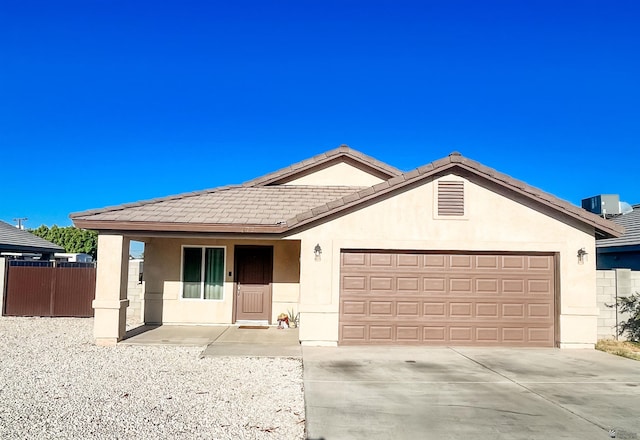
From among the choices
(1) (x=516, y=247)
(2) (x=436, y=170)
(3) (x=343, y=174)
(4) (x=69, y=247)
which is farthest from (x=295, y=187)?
(4) (x=69, y=247)

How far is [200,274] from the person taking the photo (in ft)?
45.7

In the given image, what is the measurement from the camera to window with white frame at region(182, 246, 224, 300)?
1391cm

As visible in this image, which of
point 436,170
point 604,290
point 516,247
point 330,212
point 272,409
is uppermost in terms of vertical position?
point 436,170

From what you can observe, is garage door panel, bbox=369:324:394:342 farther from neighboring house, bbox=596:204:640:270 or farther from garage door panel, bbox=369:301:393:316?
neighboring house, bbox=596:204:640:270

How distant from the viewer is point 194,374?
323 inches

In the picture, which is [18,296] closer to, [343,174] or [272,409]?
[343,174]

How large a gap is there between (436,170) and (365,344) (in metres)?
4.24

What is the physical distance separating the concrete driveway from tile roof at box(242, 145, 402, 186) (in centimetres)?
638

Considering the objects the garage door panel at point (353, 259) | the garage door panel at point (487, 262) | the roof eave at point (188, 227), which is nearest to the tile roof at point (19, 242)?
the roof eave at point (188, 227)

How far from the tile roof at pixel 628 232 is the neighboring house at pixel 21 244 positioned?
86.3 ft

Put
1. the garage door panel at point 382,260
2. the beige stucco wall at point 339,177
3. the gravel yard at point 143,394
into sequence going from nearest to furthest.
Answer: the gravel yard at point 143,394, the garage door panel at point 382,260, the beige stucco wall at point 339,177

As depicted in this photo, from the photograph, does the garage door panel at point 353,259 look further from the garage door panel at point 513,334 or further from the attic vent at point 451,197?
the garage door panel at point 513,334

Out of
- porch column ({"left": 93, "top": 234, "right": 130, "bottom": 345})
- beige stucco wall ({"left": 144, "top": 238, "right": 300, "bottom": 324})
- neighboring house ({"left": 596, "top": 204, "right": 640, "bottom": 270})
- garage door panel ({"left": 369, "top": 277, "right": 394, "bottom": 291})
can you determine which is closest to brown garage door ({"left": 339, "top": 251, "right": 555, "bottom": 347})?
garage door panel ({"left": 369, "top": 277, "right": 394, "bottom": 291})

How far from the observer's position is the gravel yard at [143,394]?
5594 millimetres
